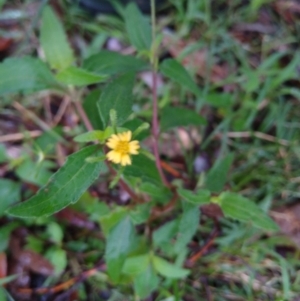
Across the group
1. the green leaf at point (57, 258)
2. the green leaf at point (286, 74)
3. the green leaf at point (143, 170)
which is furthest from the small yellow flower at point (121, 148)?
the green leaf at point (286, 74)

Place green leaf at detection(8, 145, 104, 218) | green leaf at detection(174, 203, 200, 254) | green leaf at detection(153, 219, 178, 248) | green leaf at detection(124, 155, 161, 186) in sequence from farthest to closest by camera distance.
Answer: green leaf at detection(153, 219, 178, 248), green leaf at detection(174, 203, 200, 254), green leaf at detection(124, 155, 161, 186), green leaf at detection(8, 145, 104, 218)

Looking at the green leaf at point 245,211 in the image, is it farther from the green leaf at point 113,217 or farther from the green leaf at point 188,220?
the green leaf at point 113,217

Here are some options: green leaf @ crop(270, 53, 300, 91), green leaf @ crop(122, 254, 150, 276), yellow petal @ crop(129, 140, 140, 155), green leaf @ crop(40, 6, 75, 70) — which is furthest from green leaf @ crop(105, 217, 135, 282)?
green leaf @ crop(270, 53, 300, 91)

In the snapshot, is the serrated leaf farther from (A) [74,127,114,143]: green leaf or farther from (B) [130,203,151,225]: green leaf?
(B) [130,203,151,225]: green leaf

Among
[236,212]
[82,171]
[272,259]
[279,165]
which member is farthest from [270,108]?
[82,171]

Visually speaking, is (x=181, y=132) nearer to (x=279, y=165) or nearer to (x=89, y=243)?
(x=279, y=165)

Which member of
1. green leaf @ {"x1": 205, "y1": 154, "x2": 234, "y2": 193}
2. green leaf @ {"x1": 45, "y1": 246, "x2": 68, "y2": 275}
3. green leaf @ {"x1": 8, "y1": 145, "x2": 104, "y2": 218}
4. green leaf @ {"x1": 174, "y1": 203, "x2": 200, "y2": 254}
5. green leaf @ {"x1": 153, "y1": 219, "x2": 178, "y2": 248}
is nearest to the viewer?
green leaf @ {"x1": 8, "y1": 145, "x2": 104, "y2": 218}

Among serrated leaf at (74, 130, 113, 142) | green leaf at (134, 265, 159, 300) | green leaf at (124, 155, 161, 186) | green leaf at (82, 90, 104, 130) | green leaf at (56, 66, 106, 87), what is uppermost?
green leaf at (56, 66, 106, 87)

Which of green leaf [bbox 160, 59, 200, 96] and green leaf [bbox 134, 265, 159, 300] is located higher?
green leaf [bbox 160, 59, 200, 96]
